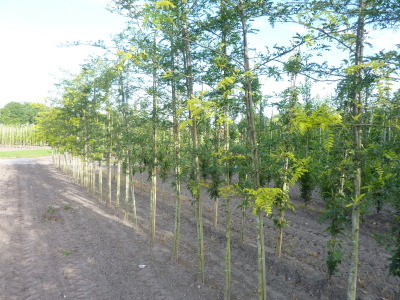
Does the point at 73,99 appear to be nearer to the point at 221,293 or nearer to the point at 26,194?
the point at 26,194

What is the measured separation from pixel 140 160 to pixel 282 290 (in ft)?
18.9

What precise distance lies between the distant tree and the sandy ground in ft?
233

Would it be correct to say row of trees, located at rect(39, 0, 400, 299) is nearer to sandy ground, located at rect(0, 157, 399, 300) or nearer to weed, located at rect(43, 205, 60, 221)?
sandy ground, located at rect(0, 157, 399, 300)

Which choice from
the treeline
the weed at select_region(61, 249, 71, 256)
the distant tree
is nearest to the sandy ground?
the weed at select_region(61, 249, 71, 256)

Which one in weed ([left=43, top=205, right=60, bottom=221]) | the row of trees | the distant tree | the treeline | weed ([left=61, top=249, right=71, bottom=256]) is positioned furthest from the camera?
the distant tree

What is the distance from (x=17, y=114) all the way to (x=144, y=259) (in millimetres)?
86386

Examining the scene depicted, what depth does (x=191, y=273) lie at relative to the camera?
6.98 m

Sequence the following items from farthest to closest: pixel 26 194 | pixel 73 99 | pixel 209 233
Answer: pixel 26 194
pixel 73 99
pixel 209 233

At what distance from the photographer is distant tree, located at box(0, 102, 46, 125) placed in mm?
69375

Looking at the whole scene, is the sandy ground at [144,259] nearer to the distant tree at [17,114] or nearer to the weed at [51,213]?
the weed at [51,213]

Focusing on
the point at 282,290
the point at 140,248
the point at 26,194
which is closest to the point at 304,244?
the point at 282,290

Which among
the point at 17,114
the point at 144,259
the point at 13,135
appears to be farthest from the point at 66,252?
the point at 17,114

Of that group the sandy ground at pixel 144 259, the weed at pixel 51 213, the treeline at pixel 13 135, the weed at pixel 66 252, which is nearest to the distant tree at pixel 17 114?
A: the treeline at pixel 13 135

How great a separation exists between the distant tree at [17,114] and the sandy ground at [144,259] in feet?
233
